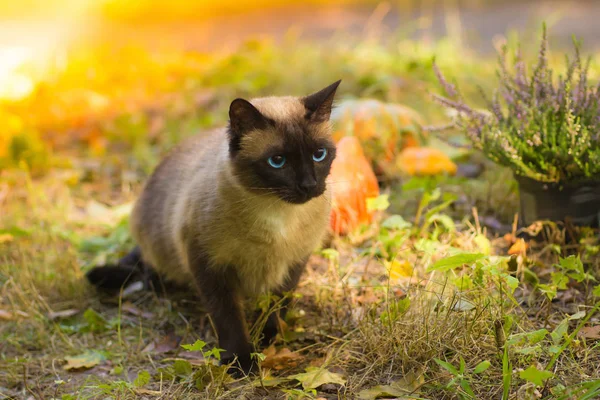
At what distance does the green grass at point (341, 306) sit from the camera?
204 centimetres

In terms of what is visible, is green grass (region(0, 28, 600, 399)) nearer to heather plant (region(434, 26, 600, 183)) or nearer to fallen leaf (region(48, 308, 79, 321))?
fallen leaf (region(48, 308, 79, 321))

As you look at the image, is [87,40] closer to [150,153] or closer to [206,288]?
[150,153]

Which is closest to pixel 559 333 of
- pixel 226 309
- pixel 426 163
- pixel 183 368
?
pixel 226 309

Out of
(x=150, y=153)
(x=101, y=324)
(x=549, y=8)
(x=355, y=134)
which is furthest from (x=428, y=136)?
(x=549, y=8)

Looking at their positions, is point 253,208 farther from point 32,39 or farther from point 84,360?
point 32,39

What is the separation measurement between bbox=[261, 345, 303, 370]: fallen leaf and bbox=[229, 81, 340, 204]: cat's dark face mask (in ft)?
1.94

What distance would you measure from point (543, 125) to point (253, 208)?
1.29 metres

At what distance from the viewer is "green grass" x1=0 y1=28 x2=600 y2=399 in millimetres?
2045

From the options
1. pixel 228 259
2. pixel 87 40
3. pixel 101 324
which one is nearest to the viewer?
pixel 228 259

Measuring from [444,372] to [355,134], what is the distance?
1955 millimetres

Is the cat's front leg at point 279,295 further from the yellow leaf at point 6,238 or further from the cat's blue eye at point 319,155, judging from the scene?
the yellow leaf at point 6,238

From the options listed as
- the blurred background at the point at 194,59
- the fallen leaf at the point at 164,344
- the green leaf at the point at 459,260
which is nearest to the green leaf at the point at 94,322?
the fallen leaf at the point at 164,344

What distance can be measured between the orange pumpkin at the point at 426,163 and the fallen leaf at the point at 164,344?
66.0 inches

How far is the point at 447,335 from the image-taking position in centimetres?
210
